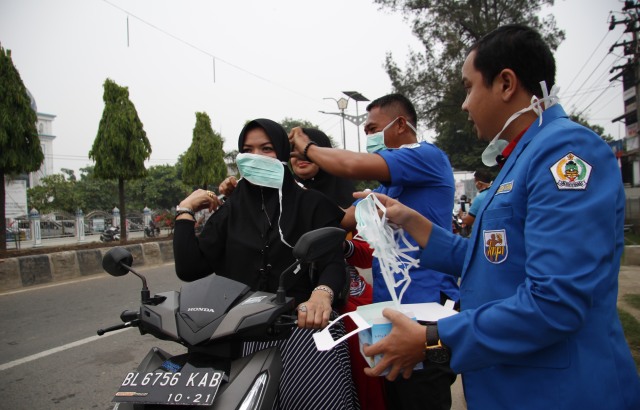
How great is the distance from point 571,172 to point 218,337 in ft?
3.49

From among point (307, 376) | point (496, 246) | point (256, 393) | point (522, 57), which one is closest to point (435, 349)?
point (496, 246)

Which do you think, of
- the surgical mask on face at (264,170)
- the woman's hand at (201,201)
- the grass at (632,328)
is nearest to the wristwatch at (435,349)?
the surgical mask on face at (264,170)

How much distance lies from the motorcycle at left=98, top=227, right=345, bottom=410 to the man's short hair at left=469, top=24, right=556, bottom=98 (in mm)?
717

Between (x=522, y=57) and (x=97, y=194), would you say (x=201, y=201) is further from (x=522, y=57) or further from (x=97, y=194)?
(x=97, y=194)

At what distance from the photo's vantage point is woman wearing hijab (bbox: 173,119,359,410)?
1.64 m

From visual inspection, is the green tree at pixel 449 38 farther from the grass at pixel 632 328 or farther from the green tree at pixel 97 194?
the green tree at pixel 97 194

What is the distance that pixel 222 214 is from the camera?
207cm

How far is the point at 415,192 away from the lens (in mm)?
1934

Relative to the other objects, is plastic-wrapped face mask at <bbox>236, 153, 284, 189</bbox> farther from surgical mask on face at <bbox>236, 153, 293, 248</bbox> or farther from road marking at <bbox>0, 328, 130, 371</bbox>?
road marking at <bbox>0, 328, 130, 371</bbox>

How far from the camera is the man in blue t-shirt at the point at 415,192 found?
1.79 m

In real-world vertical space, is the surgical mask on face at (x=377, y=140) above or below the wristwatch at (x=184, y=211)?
above

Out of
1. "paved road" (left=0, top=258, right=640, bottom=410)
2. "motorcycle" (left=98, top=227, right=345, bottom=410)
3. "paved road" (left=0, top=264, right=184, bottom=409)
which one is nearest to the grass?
"paved road" (left=0, top=258, right=640, bottom=410)

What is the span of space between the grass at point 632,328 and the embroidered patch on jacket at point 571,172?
9.95 feet

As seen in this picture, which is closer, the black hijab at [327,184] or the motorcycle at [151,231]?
the black hijab at [327,184]
